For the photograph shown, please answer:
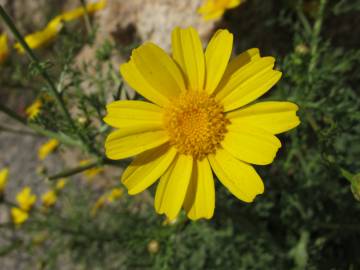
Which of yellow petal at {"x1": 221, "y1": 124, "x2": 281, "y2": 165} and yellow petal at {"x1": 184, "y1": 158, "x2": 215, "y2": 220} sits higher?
yellow petal at {"x1": 221, "y1": 124, "x2": 281, "y2": 165}

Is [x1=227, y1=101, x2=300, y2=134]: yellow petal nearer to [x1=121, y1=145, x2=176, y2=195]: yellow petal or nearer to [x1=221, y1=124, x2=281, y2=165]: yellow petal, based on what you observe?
[x1=221, y1=124, x2=281, y2=165]: yellow petal

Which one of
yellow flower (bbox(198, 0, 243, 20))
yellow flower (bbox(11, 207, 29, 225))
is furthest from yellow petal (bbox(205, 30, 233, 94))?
yellow flower (bbox(11, 207, 29, 225))

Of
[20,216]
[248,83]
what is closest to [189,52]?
[248,83]

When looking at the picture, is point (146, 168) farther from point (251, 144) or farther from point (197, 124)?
point (251, 144)

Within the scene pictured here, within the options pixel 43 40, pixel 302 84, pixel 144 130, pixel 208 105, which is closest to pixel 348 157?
Answer: pixel 302 84

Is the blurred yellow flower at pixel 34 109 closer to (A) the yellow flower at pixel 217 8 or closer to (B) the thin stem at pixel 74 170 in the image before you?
(B) the thin stem at pixel 74 170

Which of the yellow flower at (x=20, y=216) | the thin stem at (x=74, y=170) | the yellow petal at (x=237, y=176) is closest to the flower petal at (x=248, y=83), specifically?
the yellow petal at (x=237, y=176)
